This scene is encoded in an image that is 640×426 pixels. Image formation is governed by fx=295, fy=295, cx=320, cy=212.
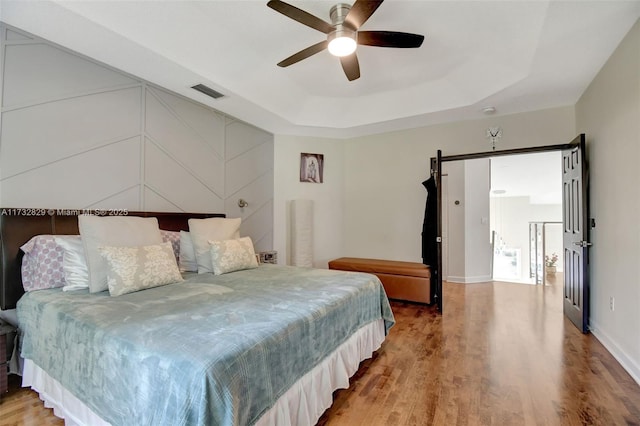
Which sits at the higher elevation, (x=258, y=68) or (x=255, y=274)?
(x=258, y=68)

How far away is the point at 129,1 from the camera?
2092 millimetres

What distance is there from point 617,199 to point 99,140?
4420 millimetres

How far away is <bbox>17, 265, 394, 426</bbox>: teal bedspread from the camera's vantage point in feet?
3.51

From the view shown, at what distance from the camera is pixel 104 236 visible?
6.91 feet

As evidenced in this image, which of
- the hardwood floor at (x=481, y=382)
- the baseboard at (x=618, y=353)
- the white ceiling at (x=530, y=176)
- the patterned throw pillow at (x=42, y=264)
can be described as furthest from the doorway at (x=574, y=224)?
the patterned throw pillow at (x=42, y=264)

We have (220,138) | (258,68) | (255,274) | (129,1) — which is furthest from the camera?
(220,138)

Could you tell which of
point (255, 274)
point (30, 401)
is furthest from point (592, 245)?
point (30, 401)

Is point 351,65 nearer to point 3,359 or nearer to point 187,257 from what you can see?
point 187,257

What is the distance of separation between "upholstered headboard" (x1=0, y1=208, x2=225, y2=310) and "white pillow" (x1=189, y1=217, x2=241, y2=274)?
89 centimetres

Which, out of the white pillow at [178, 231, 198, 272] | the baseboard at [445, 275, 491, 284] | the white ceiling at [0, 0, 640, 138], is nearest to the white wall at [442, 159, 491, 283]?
the baseboard at [445, 275, 491, 284]

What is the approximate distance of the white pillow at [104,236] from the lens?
2.02 m

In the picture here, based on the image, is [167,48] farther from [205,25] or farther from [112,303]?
[112,303]

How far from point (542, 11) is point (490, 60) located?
83 centimetres

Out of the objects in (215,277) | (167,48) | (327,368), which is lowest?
(327,368)
